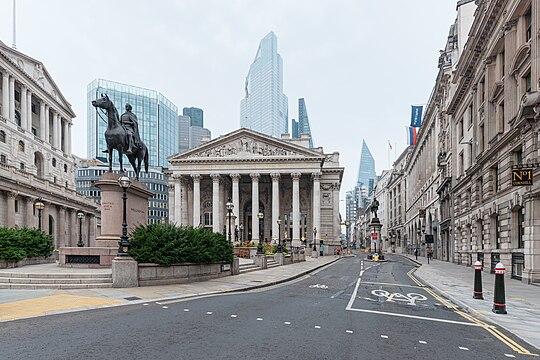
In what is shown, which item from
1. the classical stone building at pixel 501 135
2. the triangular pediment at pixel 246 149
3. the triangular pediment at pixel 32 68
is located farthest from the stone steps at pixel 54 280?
the triangular pediment at pixel 246 149

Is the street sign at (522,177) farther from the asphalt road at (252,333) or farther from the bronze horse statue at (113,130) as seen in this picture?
the bronze horse statue at (113,130)

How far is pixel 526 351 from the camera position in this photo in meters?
8.12

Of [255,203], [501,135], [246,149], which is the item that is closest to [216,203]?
[255,203]

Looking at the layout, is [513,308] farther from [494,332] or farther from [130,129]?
[130,129]

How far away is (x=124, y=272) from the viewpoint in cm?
1647

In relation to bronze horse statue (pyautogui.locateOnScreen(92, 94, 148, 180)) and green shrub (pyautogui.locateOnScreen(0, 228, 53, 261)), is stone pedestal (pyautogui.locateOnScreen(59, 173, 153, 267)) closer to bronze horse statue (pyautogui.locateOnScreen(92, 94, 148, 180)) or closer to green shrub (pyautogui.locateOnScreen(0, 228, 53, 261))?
bronze horse statue (pyautogui.locateOnScreen(92, 94, 148, 180))

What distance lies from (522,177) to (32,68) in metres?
67.1

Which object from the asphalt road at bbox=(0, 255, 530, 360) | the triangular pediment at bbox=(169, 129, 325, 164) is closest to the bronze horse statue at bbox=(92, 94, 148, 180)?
the asphalt road at bbox=(0, 255, 530, 360)

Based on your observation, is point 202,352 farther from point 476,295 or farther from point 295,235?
point 295,235

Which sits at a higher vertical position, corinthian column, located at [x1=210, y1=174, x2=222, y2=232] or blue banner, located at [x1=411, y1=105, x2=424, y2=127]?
blue banner, located at [x1=411, y1=105, x2=424, y2=127]

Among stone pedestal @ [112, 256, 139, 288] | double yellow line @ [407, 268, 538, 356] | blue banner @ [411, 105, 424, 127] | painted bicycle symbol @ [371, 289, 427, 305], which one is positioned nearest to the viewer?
double yellow line @ [407, 268, 538, 356]

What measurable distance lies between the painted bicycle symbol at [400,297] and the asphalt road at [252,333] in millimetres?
1321

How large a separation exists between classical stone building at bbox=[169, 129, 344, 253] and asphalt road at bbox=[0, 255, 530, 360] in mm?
63448

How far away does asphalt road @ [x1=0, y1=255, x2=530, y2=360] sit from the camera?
759 cm
